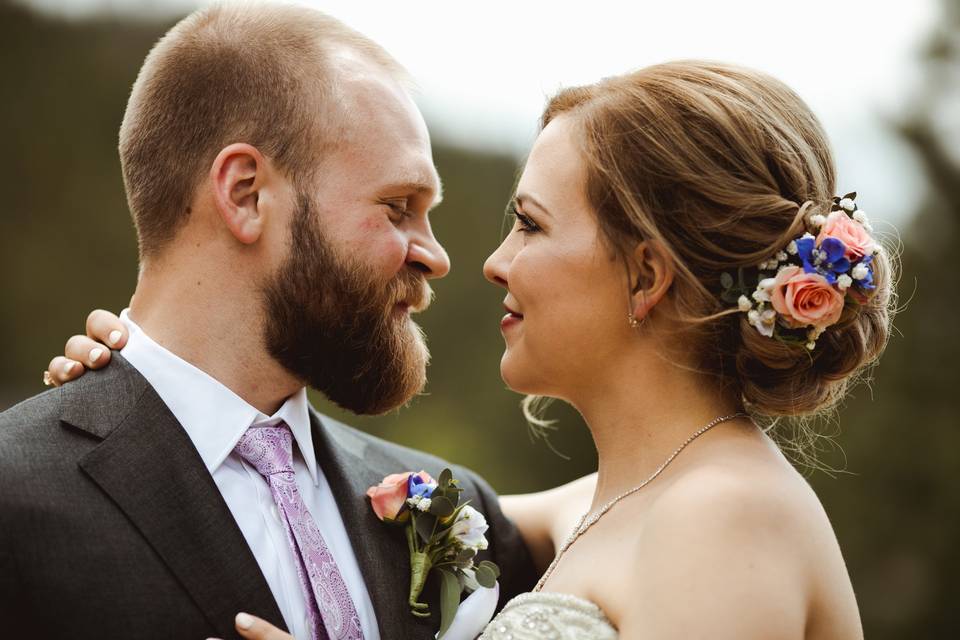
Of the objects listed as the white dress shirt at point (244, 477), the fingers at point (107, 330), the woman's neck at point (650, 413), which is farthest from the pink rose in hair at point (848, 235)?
the fingers at point (107, 330)

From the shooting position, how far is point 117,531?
3207 millimetres

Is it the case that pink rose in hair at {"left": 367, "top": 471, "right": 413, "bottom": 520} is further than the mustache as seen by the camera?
No

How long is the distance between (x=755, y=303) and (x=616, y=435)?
666mm

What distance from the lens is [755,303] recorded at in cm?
329

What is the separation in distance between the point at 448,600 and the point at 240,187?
171 centimetres

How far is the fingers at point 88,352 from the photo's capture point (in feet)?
12.1

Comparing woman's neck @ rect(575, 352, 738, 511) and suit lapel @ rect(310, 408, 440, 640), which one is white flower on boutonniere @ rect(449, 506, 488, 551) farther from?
woman's neck @ rect(575, 352, 738, 511)

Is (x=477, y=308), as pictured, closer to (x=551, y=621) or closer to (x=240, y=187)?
(x=240, y=187)

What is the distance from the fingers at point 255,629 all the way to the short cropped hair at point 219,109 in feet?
5.15

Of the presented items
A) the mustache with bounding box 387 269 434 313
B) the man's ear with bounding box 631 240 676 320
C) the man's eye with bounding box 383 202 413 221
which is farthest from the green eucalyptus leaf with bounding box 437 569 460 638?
the man's eye with bounding box 383 202 413 221

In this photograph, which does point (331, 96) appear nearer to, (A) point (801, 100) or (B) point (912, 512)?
(A) point (801, 100)

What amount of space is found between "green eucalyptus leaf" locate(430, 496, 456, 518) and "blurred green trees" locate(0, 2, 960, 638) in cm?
923

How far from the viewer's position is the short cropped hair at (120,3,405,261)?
407 centimetres

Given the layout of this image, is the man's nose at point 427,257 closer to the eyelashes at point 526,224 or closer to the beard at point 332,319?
the beard at point 332,319
